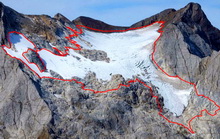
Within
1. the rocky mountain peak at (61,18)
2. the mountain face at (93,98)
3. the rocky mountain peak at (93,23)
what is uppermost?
the rocky mountain peak at (93,23)

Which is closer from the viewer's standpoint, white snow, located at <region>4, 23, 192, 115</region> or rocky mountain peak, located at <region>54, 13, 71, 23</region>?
white snow, located at <region>4, 23, 192, 115</region>

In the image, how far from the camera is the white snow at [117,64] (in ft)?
139

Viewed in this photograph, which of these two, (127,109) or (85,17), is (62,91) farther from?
(85,17)

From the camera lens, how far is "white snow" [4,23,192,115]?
1665 inches

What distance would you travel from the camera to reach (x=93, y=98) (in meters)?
40.2

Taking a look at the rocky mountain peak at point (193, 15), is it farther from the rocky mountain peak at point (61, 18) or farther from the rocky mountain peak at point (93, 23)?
the rocky mountain peak at point (61, 18)

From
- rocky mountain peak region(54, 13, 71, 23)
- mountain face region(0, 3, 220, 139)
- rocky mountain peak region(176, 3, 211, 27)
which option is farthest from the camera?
rocky mountain peak region(176, 3, 211, 27)

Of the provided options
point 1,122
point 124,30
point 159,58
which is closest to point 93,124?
point 1,122

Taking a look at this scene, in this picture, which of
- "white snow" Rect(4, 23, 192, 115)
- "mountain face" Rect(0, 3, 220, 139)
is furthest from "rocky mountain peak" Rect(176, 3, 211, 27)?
"mountain face" Rect(0, 3, 220, 139)

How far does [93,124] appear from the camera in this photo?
3791 cm

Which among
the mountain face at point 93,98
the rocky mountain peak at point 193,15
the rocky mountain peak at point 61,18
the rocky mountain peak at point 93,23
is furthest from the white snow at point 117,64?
the rocky mountain peak at point 93,23

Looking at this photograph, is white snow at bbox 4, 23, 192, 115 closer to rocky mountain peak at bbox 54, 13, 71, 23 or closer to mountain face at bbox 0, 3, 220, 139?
mountain face at bbox 0, 3, 220, 139

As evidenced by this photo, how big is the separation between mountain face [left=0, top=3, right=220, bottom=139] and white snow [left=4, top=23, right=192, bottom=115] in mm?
500

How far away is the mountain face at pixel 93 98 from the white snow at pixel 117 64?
1.64ft
